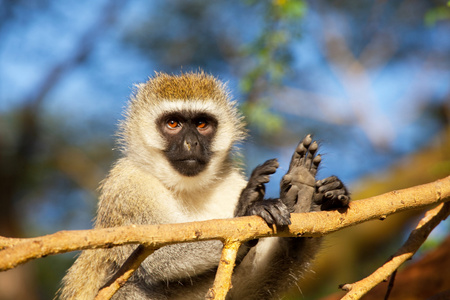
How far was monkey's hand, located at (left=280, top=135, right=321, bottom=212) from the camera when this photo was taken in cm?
277

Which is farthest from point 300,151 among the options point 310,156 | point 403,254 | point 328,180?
point 403,254

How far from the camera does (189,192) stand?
350 cm

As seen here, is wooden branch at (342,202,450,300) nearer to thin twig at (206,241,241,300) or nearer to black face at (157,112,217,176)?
thin twig at (206,241,241,300)

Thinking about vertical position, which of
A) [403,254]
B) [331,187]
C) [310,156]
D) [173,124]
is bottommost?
[403,254]

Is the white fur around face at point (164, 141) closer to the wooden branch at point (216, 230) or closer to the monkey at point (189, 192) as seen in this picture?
the monkey at point (189, 192)

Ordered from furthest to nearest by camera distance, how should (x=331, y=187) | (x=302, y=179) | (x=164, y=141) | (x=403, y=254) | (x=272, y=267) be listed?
1. (x=164, y=141)
2. (x=272, y=267)
3. (x=302, y=179)
4. (x=331, y=187)
5. (x=403, y=254)

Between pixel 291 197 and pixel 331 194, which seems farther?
pixel 291 197

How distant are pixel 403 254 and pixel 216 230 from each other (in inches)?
39.3

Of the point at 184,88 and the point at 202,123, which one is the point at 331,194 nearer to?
the point at 202,123

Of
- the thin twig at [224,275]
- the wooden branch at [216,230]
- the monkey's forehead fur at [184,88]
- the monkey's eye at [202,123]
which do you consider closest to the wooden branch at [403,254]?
the wooden branch at [216,230]

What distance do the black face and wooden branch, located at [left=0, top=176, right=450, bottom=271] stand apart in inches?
50.9

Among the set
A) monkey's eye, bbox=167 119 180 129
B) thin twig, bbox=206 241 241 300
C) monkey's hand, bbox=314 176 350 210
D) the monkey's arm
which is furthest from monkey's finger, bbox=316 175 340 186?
monkey's eye, bbox=167 119 180 129

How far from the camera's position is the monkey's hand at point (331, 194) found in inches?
91.0

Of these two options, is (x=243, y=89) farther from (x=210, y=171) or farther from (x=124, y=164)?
(x=124, y=164)
